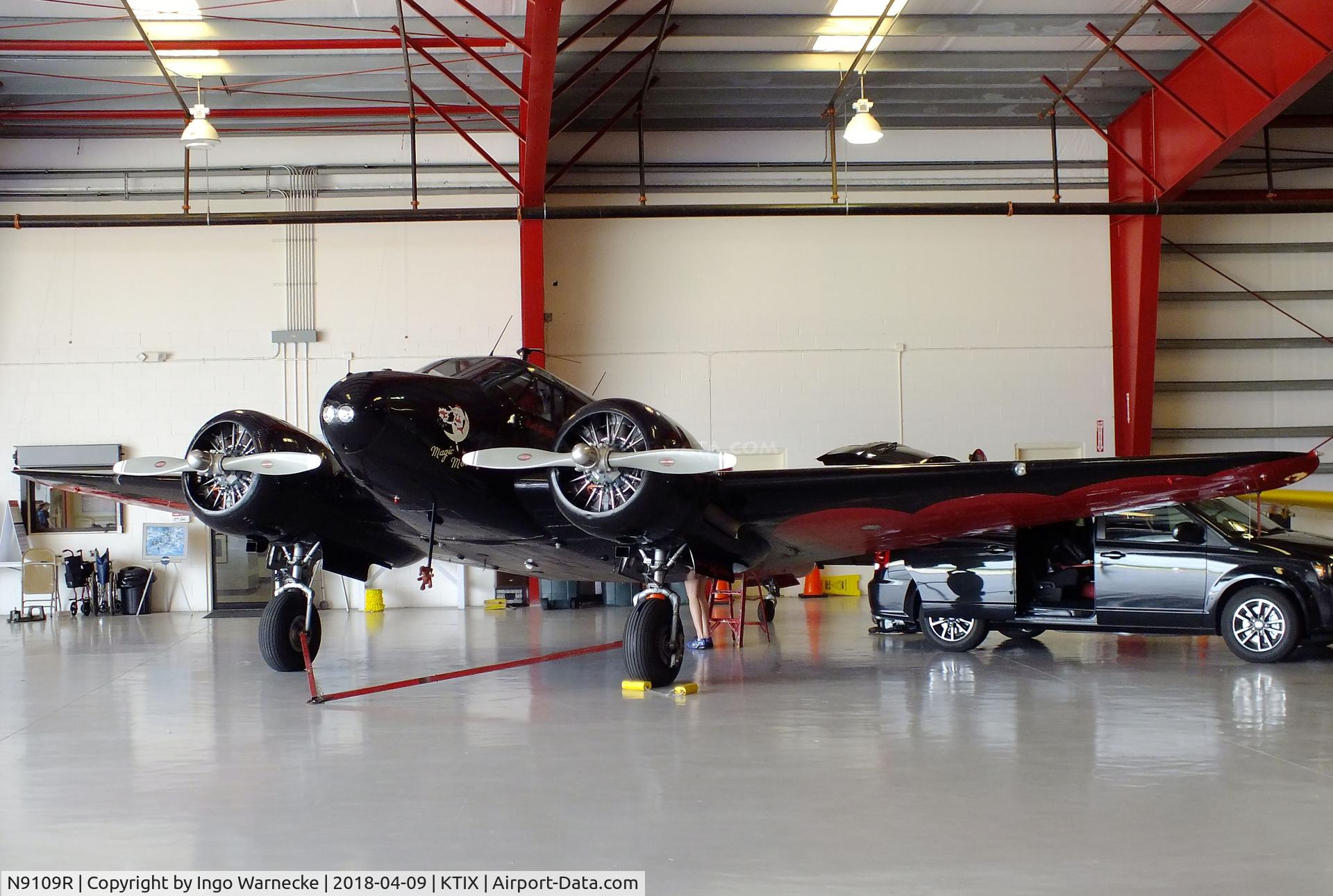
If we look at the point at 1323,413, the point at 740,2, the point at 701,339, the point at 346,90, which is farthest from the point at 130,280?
the point at 1323,413

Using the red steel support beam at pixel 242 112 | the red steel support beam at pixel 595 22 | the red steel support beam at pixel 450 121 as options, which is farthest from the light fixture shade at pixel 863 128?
the red steel support beam at pixel 242 112

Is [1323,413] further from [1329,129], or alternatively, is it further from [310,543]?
[310,543]

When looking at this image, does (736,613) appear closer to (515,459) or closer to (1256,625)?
(1256,625)

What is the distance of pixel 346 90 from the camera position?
1675cm

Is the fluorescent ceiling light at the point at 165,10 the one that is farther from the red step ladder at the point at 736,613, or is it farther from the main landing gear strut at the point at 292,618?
the red step ladder at the point at 736,613

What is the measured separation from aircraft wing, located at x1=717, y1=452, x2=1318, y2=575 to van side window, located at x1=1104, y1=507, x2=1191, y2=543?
52 cm

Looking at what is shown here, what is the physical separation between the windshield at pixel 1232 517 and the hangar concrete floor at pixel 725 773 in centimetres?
122

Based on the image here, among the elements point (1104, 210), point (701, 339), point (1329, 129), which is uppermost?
point (1329, 129)

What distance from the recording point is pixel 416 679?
8.92 metres

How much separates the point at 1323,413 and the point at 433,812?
19.0 meters

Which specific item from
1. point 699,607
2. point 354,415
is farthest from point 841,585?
point 354,415

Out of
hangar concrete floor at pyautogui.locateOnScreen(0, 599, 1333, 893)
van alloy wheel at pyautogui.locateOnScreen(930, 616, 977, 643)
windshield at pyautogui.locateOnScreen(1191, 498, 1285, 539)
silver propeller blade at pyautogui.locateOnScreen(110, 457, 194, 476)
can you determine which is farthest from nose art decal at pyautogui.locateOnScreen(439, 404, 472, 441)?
windshield at pyautogui.locateOnScreen(1191, 498, 1285, 539)

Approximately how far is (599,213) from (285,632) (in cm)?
931

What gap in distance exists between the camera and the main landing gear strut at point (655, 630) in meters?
8.43
